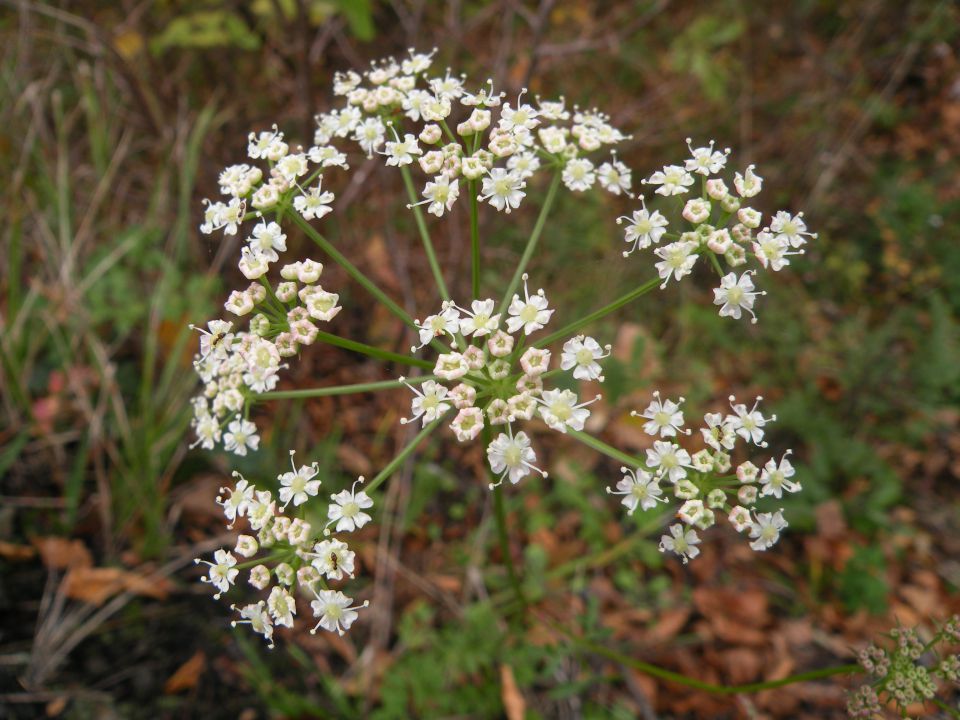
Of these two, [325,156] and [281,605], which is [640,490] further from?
[325,156]

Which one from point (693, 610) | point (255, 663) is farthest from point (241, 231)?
point (693, 610)

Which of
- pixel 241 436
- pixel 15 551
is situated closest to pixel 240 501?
pixel 241 436

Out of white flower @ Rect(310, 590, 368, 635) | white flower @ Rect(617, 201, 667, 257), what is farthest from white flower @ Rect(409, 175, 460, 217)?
white flower @ Rect(310, 590, 368, 635)

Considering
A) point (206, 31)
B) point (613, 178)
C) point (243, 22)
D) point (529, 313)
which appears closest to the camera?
point (529, 313)

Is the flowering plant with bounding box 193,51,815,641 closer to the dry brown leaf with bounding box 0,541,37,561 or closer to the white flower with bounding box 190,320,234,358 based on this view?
the white flower with bounding box 190,320,234,358

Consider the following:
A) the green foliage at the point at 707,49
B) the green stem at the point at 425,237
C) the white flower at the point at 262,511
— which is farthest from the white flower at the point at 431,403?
the green foliage at the point at 707,49

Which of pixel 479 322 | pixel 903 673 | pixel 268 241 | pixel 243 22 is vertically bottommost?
pixel 903 673

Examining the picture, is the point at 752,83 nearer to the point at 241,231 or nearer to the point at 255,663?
the point at 241,231

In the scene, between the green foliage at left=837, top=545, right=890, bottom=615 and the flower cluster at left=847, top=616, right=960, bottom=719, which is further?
the green foliage at left=837, top=545, right=890, bottom=615
